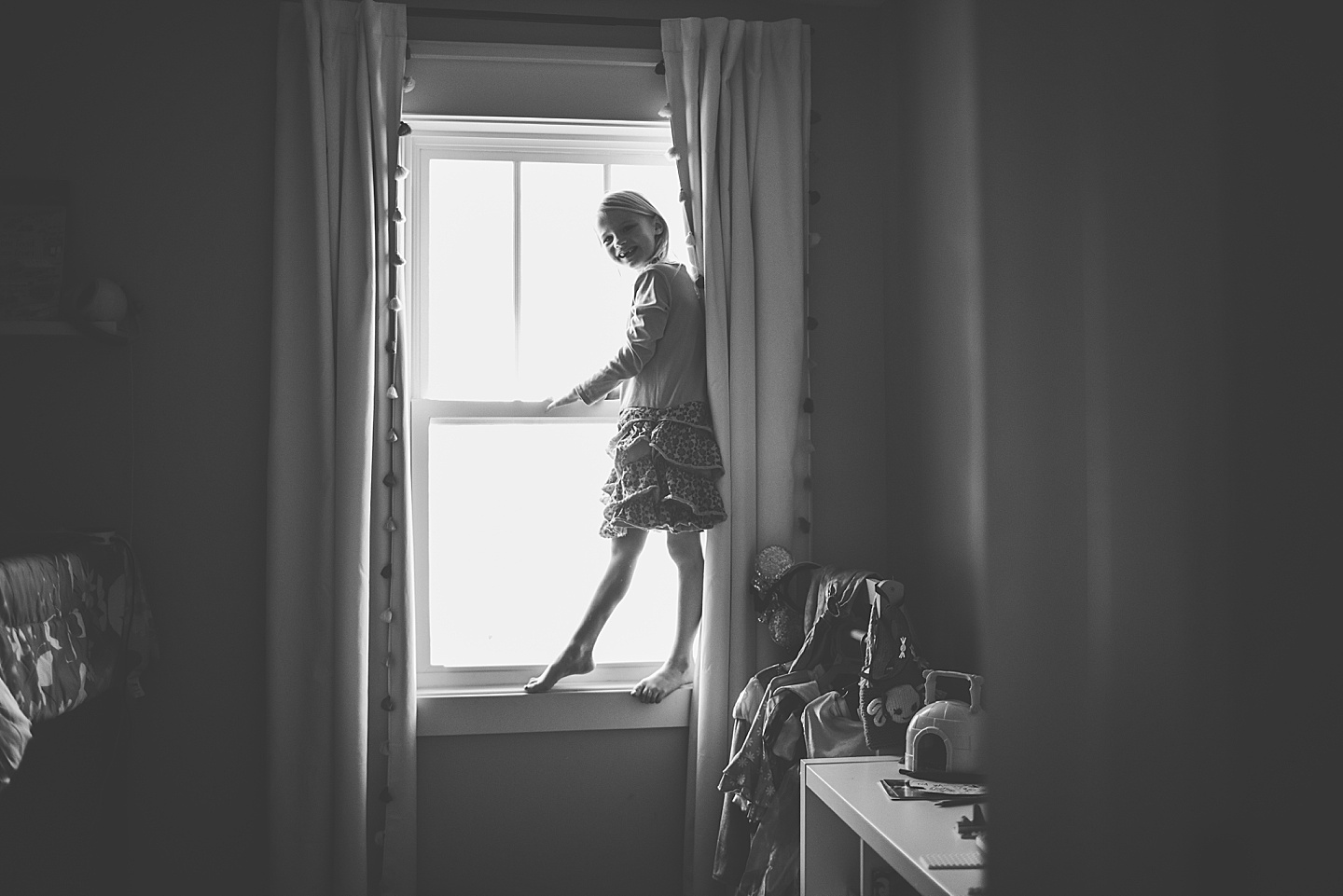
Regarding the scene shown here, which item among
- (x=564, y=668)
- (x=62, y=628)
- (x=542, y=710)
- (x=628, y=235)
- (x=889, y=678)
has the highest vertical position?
(x=628, y=235)

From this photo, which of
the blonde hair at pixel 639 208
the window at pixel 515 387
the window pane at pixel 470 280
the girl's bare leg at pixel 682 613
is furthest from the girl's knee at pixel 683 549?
the blonde hair at pixel 639 208

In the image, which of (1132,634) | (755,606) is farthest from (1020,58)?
(755,606)

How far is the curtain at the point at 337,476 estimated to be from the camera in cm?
233

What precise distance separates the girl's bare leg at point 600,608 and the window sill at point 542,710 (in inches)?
→ 2.2

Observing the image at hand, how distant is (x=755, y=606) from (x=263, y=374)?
1.46 metres

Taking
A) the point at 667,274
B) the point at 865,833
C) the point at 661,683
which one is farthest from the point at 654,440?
the point at 865,833

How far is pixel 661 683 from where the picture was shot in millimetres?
2512

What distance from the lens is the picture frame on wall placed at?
2316 mm

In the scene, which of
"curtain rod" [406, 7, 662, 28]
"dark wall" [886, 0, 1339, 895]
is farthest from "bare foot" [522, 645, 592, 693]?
"dark wall" [886, 0, 1339, 895]

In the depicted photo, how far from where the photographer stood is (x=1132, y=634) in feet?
1.20

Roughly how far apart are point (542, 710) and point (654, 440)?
802 millimetres

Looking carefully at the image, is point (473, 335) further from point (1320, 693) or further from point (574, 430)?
point (1320, 693)

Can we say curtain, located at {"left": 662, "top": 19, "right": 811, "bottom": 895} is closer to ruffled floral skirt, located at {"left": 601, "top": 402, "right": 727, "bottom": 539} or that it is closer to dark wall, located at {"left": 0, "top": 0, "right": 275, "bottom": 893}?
ruffled floral skirt, located at {"left": 601, "top": 402, "right": 727, "bottom": 539}

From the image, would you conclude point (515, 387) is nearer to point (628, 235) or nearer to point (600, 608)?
point (628, 235)
